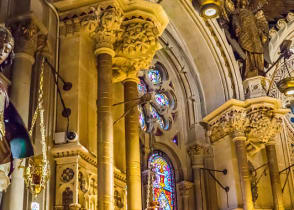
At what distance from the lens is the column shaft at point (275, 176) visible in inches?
555

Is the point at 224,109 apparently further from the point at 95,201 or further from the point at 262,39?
the point at 95,201

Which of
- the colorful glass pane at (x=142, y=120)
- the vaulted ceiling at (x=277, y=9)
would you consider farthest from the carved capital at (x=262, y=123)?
the vaulted ceiling at (x=277, y=9)

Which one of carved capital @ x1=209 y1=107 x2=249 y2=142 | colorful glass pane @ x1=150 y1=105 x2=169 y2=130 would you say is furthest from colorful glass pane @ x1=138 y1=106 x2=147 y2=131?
carved capital @ x1=209 y1=107 x2=249 y2=142

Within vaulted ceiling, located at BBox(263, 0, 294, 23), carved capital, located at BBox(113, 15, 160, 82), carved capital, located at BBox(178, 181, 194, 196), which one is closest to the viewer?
carved capital, located at BBox(113, 15, 160, 82)

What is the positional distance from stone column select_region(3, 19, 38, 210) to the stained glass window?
7558 millimetres

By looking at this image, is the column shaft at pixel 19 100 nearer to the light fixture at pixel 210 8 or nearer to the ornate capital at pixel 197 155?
the light fixture at pixel 210 8

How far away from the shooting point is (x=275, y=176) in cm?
1455

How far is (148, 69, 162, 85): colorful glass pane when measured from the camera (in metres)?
16.3

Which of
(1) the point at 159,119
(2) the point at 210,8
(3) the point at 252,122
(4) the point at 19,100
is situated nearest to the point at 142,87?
(1) the point at 159,119

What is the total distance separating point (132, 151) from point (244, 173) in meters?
5.60

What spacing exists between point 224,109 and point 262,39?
8.98 ft

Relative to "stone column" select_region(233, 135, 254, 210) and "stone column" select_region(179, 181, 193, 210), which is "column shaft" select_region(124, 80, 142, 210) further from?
"stone column" select_region(179, 181, 193, 210)

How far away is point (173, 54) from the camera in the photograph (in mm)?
16359

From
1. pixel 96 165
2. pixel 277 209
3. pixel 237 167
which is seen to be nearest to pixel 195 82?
pixel 237 167
